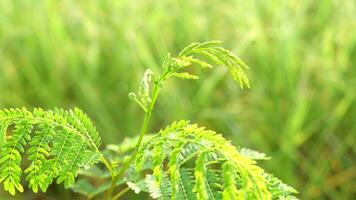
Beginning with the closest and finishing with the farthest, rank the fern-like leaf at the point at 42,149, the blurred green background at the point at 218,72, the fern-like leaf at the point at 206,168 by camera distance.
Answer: the fern-like leaf at the point at 206,168
the fern-like leaf at the point at 42,149
the blurred green background at the point at 218,72

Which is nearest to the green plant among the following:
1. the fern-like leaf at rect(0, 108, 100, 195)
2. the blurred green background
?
the fern-like leaf at rect(0, 108, 100, 195)

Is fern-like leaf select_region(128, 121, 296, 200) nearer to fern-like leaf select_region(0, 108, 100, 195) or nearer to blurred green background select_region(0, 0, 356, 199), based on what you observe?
fern-like leaf select_region(0, 108, 100, 195)

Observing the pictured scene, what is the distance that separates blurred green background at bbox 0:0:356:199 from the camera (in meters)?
2.46

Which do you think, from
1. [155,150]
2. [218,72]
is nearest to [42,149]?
[155,150]

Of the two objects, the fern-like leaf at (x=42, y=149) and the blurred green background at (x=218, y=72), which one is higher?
the blurred green background at (x=218, y=72)

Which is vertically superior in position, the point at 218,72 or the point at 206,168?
the point at 218,72

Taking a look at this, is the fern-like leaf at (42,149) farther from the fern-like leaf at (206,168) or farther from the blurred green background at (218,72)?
the blurred green background at (218,72)

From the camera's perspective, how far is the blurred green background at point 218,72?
246 cm

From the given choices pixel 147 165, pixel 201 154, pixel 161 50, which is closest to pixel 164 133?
pixel 201 154

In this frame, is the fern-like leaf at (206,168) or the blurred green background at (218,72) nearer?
the fern-like leaf at (206,168)

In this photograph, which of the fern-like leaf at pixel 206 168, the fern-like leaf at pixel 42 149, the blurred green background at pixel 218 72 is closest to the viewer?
the fern-like leaf at pixel 206 168

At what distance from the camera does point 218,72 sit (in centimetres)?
257

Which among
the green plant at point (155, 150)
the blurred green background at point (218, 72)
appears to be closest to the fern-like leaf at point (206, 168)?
the green plant at point (155, 150)

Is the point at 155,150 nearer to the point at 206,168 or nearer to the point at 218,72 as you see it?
the point at 206,168
